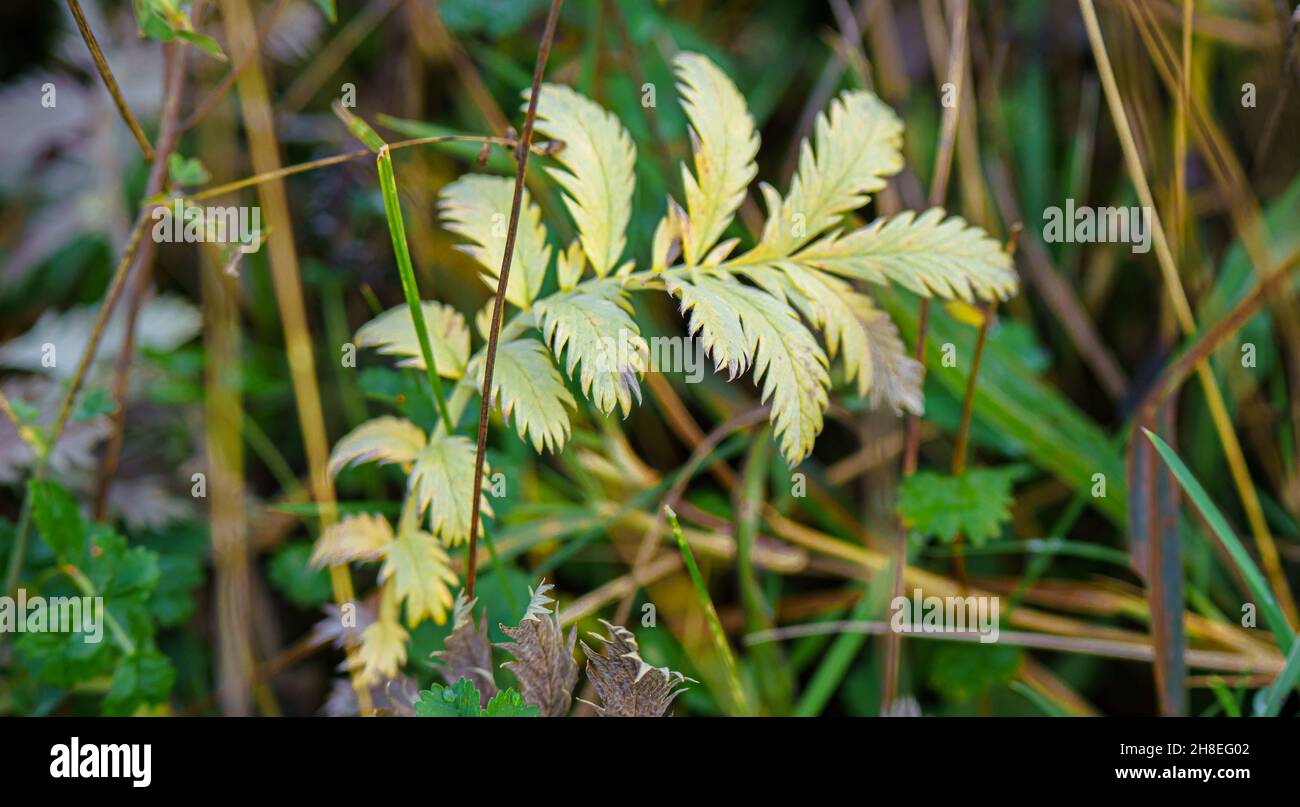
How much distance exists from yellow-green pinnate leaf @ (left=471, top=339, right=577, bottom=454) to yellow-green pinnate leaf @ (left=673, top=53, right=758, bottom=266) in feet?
0.81

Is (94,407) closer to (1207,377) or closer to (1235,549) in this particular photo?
(1235,549)

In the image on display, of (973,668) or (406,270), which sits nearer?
(406,270)

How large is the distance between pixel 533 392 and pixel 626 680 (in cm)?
37

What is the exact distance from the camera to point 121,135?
7.16 feet

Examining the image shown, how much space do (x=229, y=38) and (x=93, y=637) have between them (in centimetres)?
131

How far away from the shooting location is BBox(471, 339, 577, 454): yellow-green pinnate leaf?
43.5 inches

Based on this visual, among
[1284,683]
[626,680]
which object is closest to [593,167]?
[626,680]

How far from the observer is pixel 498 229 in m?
1.28

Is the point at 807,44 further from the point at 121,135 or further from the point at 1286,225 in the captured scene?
the point at 121,135

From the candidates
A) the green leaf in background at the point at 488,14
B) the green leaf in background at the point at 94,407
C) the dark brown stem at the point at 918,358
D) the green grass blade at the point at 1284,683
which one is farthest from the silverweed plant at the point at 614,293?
the green leaf in background at the point at 488,14

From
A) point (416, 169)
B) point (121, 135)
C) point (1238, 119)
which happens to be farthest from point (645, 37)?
point (1238, 119)

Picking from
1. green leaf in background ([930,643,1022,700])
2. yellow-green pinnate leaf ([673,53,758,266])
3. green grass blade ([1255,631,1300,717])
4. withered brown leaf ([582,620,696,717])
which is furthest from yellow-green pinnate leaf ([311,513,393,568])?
green grass blade ([1255,631,1300,717])

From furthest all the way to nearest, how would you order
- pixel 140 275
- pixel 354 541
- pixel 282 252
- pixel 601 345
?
pixel 282 252 < pixel 140 275 < pixel 354 541 < pixel 601 345

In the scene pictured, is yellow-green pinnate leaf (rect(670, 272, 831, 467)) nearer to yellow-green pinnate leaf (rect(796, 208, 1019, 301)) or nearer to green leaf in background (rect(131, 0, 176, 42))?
yellow-green pinnate leaf (rect(796, 208, 1019, 301))
